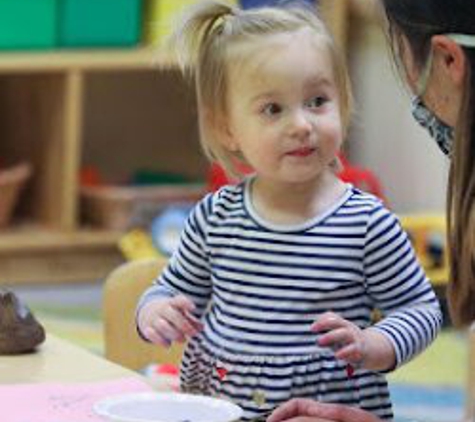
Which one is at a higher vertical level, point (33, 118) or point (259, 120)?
point (259, 120)

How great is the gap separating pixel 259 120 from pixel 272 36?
0.09 meters

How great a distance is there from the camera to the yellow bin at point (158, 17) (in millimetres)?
3816

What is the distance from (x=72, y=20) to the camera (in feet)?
12.3

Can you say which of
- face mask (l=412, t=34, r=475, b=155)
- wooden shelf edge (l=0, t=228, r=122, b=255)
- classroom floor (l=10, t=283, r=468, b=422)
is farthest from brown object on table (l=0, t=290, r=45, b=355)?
wooden shelf edge (l=0, t=228, r=122, b=255)

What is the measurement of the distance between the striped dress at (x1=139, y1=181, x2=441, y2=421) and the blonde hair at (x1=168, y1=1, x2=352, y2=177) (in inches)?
4.7

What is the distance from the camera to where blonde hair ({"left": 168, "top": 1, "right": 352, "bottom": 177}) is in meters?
1.54

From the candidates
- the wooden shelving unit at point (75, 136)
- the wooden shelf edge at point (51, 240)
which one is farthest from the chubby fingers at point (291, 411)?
the wooden shelf edge at point (51, 240)

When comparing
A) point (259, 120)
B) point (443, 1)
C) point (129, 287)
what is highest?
point (443, 1)

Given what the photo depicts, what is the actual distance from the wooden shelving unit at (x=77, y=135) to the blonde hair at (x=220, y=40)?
1990 millimetres

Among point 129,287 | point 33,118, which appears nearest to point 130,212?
point 33,118

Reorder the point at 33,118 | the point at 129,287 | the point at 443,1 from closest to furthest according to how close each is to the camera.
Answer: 1. the point at 443,1
2. the point at 129,287
3. the point at 33,118

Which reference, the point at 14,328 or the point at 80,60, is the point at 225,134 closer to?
the point at 14,328

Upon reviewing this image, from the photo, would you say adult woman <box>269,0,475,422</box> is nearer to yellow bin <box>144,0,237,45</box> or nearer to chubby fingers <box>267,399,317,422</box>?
chubby fingers <box>267,399,317,422</box>

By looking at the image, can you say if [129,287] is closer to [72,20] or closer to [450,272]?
[450,272]
